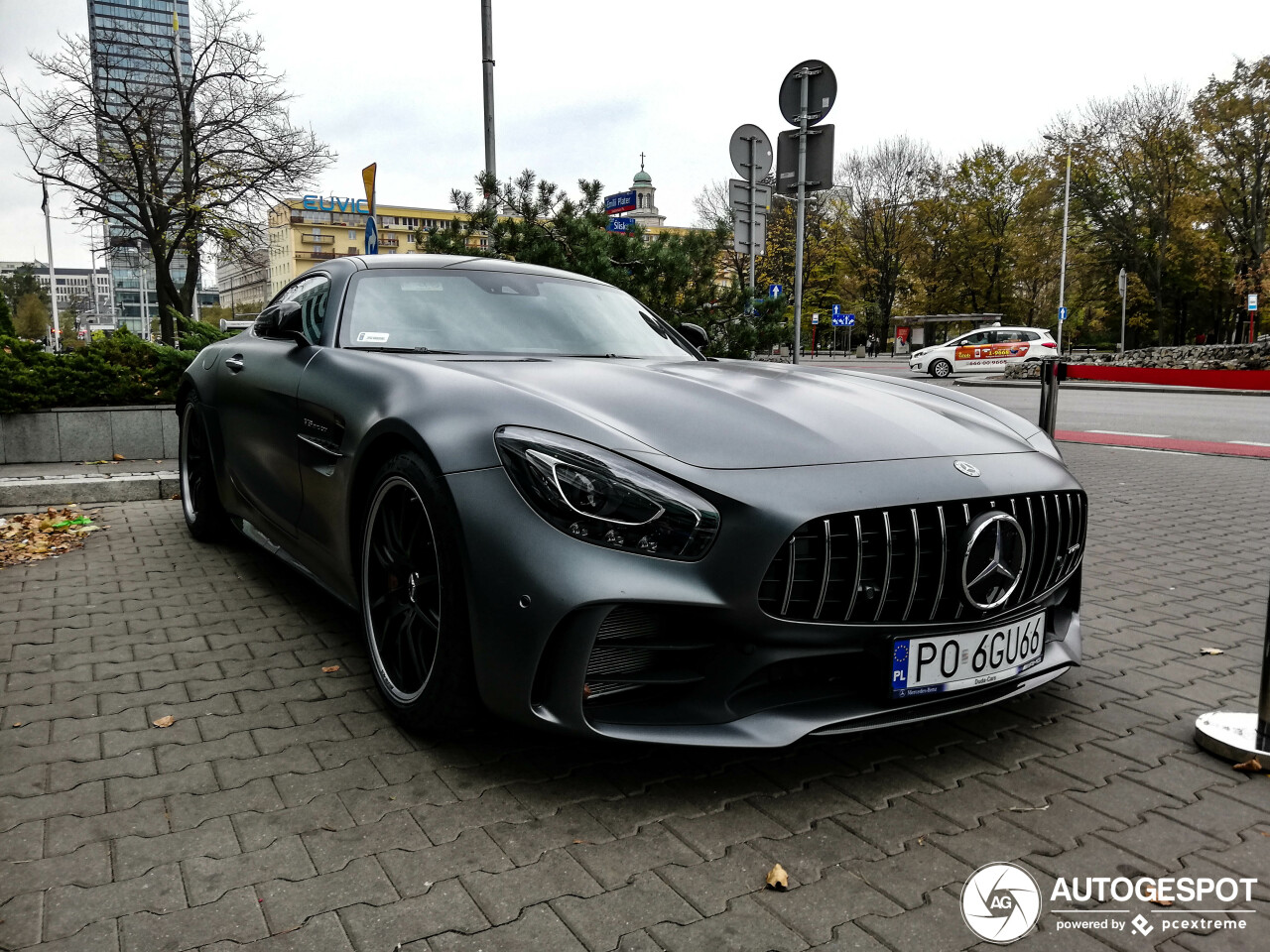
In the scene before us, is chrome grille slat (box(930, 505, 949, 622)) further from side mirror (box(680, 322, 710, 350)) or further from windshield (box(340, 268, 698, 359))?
side mirror (box(680, 322, 710, 350))

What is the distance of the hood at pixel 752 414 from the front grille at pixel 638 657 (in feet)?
1.31

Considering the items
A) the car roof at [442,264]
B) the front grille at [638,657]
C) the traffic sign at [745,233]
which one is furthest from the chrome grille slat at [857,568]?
the traffic sign at [745,233]

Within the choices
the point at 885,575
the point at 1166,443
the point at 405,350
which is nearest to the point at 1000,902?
the point at 885,575

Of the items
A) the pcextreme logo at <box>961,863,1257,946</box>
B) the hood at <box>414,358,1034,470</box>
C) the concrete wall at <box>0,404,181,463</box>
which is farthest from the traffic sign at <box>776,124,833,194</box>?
the pcextreme logo at <box>961,863,1257,946</box>

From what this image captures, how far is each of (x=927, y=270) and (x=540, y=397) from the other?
2030 inches

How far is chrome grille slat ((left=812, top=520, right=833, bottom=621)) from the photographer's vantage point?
2273 millimetres

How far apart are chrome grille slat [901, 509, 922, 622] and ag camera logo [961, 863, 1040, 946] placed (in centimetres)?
59

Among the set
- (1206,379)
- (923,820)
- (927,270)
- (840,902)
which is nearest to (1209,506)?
(1206,379)

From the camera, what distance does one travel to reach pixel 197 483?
527cm

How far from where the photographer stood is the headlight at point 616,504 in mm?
2238

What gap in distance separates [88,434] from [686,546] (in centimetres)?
751

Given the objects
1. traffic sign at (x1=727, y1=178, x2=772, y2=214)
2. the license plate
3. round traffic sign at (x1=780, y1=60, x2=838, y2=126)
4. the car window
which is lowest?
the license plate

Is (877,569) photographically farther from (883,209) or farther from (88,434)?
(883,209)

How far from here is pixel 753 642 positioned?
226 centimetres
